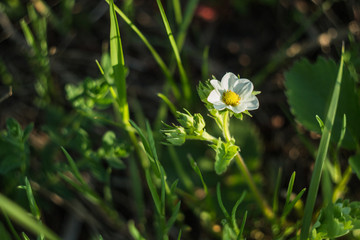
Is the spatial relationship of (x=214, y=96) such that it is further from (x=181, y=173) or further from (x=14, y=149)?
(x=14, y=149)

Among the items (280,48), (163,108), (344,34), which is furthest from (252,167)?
(344,34)

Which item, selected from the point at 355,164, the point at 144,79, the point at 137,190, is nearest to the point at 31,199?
the point at 137,190

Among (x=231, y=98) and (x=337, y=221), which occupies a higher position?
(x=231, y=98)

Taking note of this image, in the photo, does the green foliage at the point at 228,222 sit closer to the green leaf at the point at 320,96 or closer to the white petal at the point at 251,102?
the white petal at the point at 251,102


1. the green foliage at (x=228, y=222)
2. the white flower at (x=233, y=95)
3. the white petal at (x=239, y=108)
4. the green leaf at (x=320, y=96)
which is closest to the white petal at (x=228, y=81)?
the white flower at (x=233, y=95)

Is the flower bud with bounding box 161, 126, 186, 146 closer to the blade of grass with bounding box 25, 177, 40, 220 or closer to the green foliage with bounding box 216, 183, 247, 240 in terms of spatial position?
the green foliage with bounding box 216, 183, 247, 240

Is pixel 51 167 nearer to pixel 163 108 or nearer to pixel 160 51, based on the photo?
pixel 163 108

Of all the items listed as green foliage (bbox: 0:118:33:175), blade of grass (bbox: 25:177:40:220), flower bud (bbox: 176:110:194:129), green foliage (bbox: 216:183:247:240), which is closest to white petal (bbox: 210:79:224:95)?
flower bud (bbox: 176:110:194:129)
